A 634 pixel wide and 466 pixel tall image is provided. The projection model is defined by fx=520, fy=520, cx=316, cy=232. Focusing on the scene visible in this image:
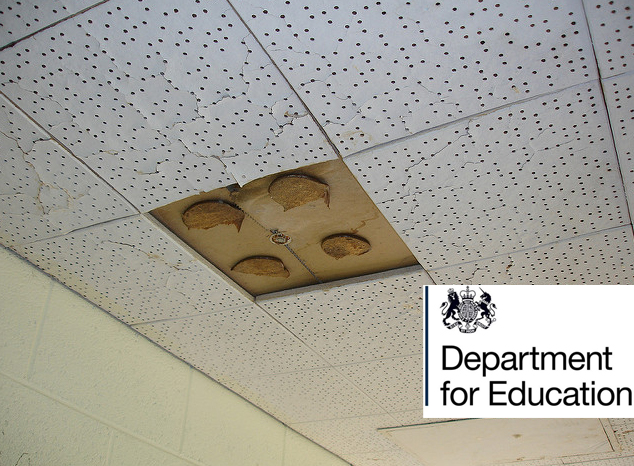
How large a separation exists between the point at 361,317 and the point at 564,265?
83 centimetres

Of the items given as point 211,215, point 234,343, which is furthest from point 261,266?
point 234,343

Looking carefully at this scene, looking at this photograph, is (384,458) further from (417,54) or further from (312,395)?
(417,54)

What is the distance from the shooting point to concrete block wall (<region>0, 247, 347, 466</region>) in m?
1.87

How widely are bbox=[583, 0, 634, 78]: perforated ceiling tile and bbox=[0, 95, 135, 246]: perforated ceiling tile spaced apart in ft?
4.70

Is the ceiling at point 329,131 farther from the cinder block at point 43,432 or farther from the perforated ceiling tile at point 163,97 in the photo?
the cinder block at point 43,432

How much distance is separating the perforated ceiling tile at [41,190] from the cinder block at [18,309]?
114 millimetres

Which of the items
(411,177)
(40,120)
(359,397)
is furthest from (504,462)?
(40,120)

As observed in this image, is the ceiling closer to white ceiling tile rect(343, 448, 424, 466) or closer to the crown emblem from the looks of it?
the crown emblem

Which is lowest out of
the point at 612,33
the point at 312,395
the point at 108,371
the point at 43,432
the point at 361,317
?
the point at 43,432

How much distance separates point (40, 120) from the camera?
1.49 meters

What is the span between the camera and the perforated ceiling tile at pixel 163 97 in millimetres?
1240

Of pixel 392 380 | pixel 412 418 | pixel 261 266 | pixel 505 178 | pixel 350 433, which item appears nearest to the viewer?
pixel 505 178

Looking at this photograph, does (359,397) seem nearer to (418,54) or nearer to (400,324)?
(400,324)

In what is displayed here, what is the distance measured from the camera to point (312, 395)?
2961mm
